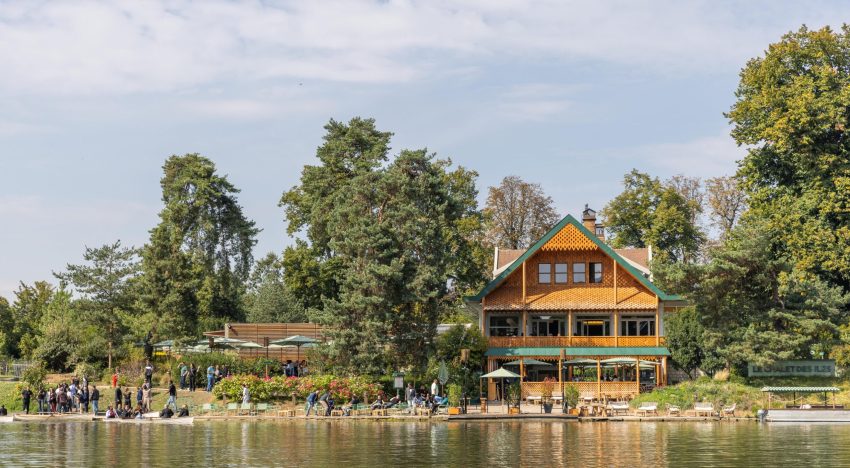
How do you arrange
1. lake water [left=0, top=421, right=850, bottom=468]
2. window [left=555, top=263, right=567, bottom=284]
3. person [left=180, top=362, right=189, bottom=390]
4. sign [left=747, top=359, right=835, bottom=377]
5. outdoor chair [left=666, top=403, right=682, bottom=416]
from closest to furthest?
1. lake water [left=0, top=421, right=850, bottom=468]
2. outdoor chair [left=666, top=403, right=682, bottom=416]
3. sign [left=747, top=359, right=835, bottom=377]
4. person [left=180, top=362, right=189, bottom=390]
5. window [left=555, top=263, right=567, bottom=284]

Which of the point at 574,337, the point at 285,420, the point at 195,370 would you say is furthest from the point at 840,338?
the point at 195,370

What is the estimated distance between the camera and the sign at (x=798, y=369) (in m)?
56.2

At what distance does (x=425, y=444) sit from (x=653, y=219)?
4988cm

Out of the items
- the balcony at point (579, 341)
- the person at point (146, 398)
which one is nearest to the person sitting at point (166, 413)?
the person at point (146, 398)

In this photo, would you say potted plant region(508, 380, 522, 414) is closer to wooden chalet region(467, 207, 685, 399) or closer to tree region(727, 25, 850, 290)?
wooden chalet region(467, 207, 685, 399)

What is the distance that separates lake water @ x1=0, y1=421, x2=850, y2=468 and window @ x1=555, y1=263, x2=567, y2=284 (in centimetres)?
1719

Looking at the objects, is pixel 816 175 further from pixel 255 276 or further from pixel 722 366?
pixel 255 276

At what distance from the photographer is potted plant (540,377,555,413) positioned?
52.0 m

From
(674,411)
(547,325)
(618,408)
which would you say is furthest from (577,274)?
(674,411)

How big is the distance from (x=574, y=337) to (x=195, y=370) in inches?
847

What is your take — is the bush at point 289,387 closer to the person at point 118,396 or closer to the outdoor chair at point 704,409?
the person at point 118,396

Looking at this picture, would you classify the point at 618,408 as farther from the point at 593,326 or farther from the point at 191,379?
the point at 191,379

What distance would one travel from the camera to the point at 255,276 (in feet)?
414

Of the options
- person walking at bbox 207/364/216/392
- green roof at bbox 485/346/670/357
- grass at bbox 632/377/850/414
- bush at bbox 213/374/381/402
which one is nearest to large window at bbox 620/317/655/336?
green roof at bbox 485/346/670/357
